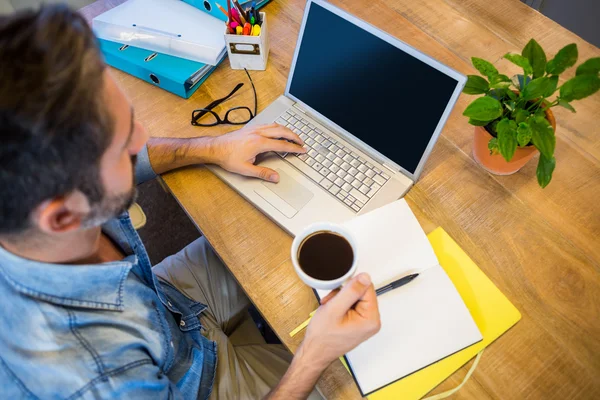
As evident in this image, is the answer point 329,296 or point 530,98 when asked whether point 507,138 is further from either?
point 329,296

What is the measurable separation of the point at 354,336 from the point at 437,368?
0.59 ft

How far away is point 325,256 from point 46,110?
0.47m

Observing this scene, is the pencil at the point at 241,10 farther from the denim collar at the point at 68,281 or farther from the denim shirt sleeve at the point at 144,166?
the denim collar at the point at 68,281

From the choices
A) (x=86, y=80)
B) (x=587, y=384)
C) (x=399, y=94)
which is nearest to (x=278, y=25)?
(x=399, y=94)

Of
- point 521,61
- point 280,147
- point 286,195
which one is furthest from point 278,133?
point 521,61

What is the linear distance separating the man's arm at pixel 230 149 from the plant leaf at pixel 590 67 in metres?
0.55

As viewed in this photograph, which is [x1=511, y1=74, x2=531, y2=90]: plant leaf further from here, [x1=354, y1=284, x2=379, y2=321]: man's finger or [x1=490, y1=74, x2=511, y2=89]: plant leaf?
[x1=354, y1=284, x2=379, y2=321]: man's finger

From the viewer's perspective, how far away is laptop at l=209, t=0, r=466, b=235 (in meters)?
0.82

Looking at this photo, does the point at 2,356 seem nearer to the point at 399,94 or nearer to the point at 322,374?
the point at 322,374

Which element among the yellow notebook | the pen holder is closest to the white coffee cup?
the yellow notebook

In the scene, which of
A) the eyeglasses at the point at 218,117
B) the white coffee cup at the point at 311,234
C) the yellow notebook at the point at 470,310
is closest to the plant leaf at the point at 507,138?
the yellow notebook at the point at 470,310

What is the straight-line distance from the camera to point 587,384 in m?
0.74

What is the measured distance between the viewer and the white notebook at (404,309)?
74 centimetres

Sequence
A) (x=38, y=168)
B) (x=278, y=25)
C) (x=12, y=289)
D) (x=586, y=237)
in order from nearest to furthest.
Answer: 1. (x=38, y=168)
2. (x=12, y=289)
3. (x=586, y=237)
4. (x=278, y=25)
